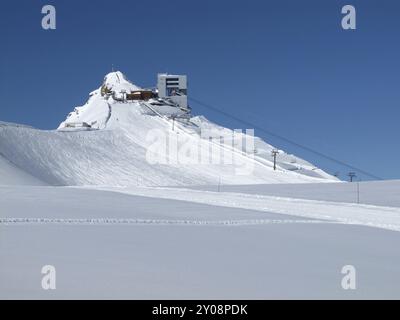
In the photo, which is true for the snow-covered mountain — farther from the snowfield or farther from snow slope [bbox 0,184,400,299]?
snow slope [bbox 0,184,400,299]

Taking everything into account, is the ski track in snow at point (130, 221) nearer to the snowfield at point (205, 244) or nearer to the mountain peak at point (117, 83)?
the snowfield at point (205, 244)

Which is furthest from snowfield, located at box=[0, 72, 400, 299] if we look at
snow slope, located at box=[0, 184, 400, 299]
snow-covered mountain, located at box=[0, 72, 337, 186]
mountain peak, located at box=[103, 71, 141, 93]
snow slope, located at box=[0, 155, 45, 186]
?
mountain peak, located at box=[103, 71, 141, 93]

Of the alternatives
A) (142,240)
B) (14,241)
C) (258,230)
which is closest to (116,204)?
(258,230)

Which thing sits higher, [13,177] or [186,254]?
[13,177]

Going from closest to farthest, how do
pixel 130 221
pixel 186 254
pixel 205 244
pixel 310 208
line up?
pixel 186 254
pixel 205 244
pixel 130 221
pixel 310 208

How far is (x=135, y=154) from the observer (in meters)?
62.9

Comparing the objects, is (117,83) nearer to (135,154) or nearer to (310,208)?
(135,154)

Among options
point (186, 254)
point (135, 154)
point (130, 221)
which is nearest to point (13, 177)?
point (135, 154)

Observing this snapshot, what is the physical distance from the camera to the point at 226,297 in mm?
6938

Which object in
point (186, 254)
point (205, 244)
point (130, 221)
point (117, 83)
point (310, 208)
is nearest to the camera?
point (186, 254)
